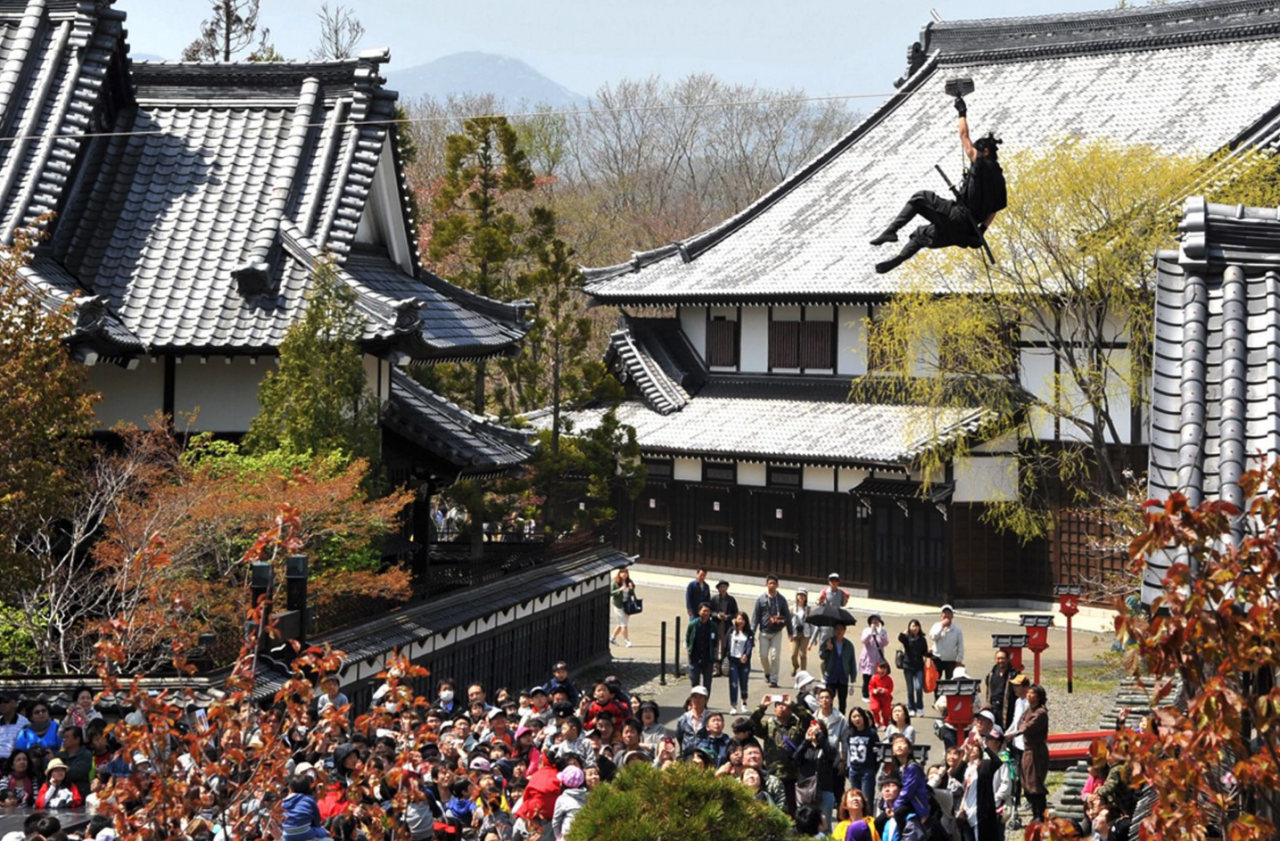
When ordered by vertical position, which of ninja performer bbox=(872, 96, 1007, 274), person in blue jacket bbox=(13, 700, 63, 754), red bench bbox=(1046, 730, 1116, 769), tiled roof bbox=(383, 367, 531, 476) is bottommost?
red bench bbox=(1046, 730, 1116, 769)

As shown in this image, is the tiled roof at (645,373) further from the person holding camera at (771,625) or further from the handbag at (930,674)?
the handbag at (930,674)

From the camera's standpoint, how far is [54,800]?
→ 13141 millimetres

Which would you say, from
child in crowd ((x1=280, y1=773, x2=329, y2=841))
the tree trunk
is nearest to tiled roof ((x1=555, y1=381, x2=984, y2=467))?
the tree trunk

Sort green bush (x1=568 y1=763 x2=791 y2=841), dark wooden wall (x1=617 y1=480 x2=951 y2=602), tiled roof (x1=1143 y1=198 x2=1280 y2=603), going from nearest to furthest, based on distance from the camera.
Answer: tiled roof (x1=1143 y1=198 x2=1280 y2=603), green bush (x1=568 y1=763 x2=791 y2=841), dark wooden wall (x1=617 y1=480 x2=951 y2=602)

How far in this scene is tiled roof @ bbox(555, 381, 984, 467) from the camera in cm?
3334

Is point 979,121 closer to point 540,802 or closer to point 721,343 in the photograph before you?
point 721,343

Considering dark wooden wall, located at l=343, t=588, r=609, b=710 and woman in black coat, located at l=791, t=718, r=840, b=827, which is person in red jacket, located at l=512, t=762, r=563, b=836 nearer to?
woman in black coat, located at l=791, t=718, r=840, b=827

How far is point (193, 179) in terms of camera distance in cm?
2377

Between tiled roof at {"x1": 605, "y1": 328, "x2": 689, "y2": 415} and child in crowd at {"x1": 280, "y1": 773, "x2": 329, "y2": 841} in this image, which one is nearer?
child in crowd at {"x1": 280, "y1": 773, "x2": 329, "y2": 841}

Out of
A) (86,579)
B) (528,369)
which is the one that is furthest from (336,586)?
(528,369)

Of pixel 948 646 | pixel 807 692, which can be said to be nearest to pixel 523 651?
pixel 948 646

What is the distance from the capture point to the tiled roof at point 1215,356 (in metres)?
9.13

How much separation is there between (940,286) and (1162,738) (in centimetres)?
2462

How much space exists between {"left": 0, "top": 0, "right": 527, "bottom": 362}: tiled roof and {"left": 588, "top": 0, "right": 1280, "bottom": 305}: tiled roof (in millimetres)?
14287
